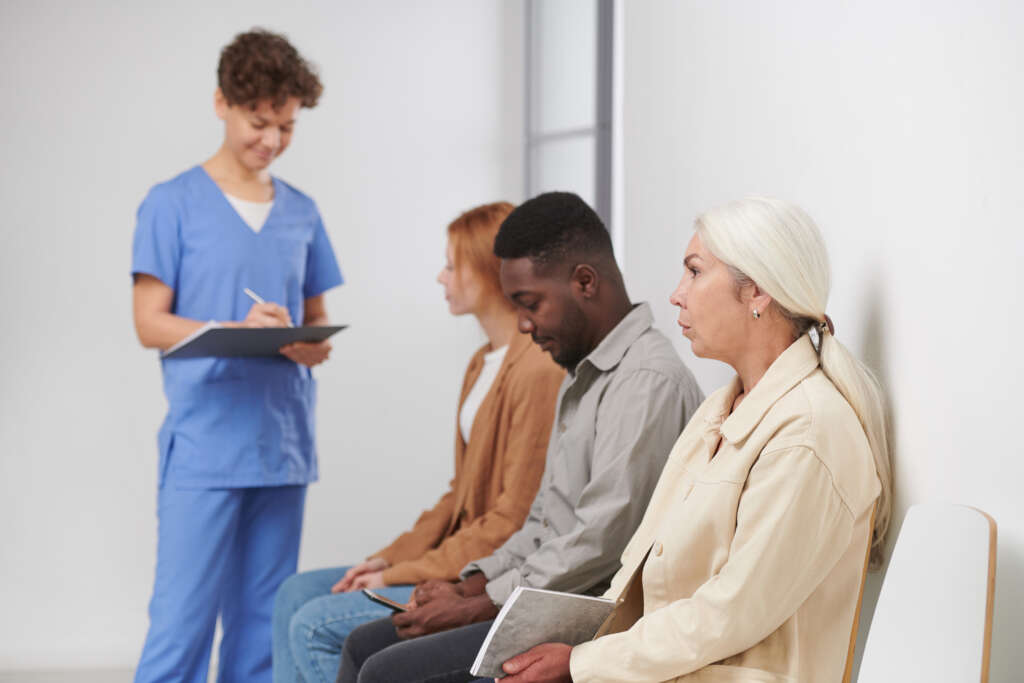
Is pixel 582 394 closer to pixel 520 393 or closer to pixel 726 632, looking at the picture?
pixel 520 393

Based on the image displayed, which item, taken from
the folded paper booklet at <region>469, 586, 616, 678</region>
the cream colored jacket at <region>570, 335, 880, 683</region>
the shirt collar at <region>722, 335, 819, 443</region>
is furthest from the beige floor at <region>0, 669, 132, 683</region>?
the shirt collar at <region>722, 335, 819, 443</region>

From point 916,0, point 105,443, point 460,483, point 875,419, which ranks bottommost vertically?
point 105,443

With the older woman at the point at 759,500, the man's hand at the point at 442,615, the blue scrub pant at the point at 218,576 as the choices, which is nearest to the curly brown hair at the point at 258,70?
the blue scrub pant at the point at 218,576

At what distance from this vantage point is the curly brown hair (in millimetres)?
2799

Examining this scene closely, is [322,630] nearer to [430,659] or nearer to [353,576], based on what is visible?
[353,576]

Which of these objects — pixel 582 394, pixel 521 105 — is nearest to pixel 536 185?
pixel 521 105

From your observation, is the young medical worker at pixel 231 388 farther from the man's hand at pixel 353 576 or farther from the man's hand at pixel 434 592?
the man's hand at pixel 434 592

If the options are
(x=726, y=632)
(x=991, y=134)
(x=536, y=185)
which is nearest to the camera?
(x=991, y=134)

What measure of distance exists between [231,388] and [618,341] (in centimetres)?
133

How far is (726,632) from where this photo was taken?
A: 119 cm

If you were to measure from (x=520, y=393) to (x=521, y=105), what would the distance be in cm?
233

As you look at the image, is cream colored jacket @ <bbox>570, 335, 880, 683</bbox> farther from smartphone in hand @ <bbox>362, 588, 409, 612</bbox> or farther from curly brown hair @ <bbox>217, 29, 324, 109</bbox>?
Result: curly brown hair @ <bbox>217, 29, 324, 109</bbox>

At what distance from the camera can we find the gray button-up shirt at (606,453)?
170cm

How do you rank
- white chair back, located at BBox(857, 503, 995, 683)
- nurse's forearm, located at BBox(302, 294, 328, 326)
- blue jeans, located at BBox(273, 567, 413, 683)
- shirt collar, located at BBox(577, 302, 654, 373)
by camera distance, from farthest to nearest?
nurse's forearm, located at BBox(302, 294, 328, 326), blue jeans, located at BBox(273, 567, 413, 683), shirt collar, located at BBox(577, 302, 654, 373), white chair back, located at BBox(857, 503, 995, 683)
